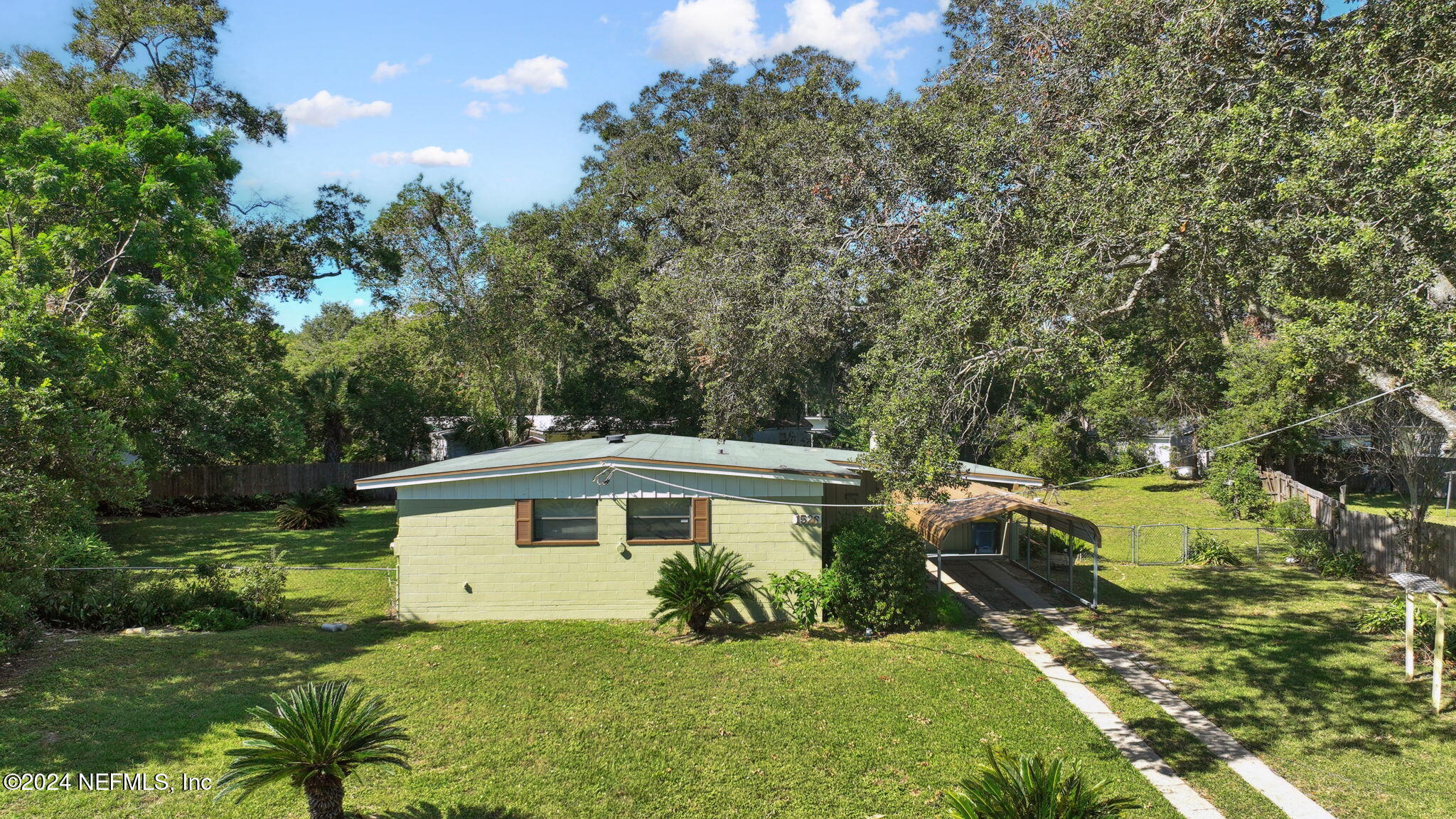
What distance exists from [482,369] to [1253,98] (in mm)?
24029

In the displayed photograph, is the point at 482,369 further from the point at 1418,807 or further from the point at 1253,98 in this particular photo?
the point at 1418,807

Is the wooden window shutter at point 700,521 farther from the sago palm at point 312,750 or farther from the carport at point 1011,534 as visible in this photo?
the sago palm at point 312,750

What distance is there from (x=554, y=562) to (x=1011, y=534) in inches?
469

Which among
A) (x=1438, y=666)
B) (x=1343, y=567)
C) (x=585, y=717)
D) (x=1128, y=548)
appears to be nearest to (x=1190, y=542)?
(x=1128, y=548)

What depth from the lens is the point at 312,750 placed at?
561 centimetres

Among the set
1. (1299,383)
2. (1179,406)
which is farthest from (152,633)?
(1179,406)

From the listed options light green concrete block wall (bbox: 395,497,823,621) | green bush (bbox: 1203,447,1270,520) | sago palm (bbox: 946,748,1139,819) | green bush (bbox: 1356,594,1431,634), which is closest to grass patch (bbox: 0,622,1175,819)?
light green concrete block wall (bbox: 395,497,823,621)

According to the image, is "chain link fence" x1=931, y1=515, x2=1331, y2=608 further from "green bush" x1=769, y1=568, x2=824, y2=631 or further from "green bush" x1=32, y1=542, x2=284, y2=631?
"green bush" x1=32, y1=542, x2=284, y2=631

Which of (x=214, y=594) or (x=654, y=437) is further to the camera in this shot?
(x=654, y=437)

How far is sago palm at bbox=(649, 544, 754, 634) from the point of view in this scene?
11844 millimetres

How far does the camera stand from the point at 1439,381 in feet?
29.7

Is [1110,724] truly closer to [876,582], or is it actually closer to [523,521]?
[876,582]

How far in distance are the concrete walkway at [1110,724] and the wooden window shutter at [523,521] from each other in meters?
8.12

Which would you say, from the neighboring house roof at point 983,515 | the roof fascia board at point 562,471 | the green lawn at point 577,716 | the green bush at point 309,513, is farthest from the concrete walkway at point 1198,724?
the green bush at point 309,513
